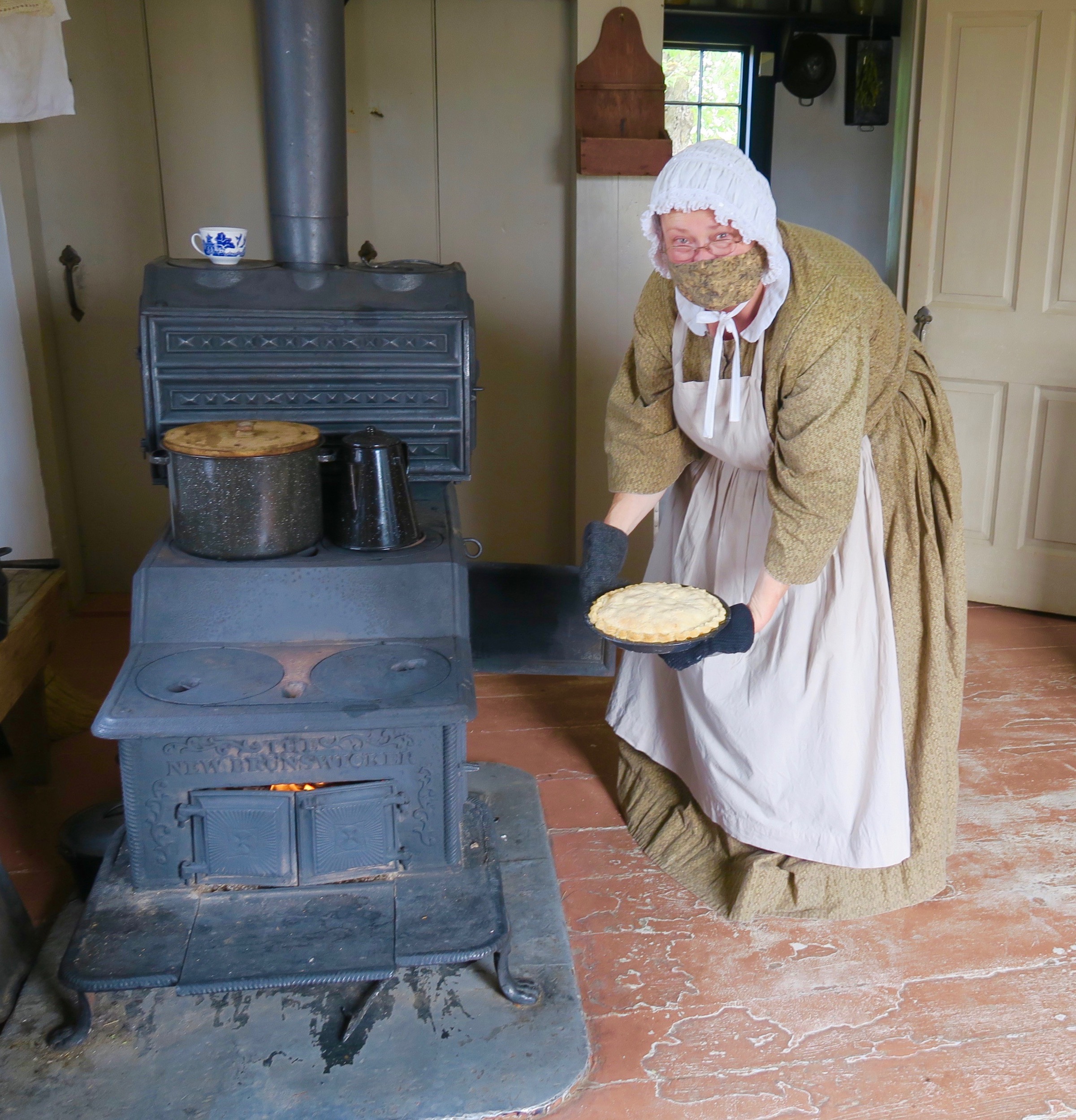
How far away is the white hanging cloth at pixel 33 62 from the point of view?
8.06ft

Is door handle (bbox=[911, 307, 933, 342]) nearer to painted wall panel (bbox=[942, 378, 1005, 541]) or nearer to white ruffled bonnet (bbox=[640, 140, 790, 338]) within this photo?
painted wall panel (bbox=[942, 378, 1005, 541])

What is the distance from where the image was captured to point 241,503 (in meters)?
1.82

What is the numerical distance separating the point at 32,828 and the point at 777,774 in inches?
61.5

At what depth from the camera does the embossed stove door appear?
5.65ft

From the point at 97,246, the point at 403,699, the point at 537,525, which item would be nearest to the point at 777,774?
the point at 403,699

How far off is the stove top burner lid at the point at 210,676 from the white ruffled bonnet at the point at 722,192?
3.01 ft

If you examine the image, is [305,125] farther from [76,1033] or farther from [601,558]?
[76,1033]

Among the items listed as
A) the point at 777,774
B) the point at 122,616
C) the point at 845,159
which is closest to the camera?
the point at 777,774

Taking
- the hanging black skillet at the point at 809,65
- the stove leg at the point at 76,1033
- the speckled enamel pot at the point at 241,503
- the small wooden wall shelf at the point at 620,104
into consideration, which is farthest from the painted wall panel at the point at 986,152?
the stove leg at the point at 76,1033

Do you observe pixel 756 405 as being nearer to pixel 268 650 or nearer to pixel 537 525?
pixel 268 650

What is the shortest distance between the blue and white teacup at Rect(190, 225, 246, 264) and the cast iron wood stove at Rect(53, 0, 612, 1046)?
51 millimetres

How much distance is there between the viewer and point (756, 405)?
1768mm

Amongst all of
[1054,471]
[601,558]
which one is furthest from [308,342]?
[1054,471]

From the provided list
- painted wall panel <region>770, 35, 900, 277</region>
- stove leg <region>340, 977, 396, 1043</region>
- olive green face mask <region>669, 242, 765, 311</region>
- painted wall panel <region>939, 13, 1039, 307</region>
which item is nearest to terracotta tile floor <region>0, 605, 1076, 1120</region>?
stove leg <region>340, 977, 396, 1043</region>
